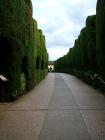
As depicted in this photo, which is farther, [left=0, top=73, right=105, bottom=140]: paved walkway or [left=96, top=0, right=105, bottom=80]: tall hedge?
[left=96, top=0, right=105, bottom=80]: tall hedge

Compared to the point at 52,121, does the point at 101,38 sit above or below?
above

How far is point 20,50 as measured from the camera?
18.6m

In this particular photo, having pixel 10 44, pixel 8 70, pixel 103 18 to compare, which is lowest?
pixel 8 70

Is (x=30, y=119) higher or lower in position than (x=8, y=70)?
lower

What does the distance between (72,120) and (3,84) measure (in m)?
5.94

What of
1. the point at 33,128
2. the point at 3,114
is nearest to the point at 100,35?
the point at 3,114

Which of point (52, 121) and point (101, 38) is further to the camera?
point (101, 38)

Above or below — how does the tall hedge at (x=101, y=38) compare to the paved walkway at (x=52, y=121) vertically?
above

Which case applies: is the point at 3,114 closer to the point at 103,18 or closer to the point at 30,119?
the point at 30,119

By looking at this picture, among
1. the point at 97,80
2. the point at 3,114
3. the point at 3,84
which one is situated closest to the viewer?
the point at 3,114

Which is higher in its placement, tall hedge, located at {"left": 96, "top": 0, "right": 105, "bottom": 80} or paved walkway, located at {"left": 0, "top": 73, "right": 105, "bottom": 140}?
tall hedge, located at {"left": 96, "top": 0, "right": 105, "bottom": 80}

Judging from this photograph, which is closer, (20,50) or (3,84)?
(3,84)

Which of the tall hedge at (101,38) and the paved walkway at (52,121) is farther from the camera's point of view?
the tall hedge at (101,38)

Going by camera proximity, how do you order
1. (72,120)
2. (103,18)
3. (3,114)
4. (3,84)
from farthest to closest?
(103,18)
(3,84)
(3,114)
(72,120)
